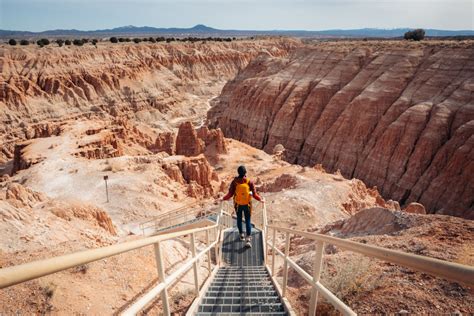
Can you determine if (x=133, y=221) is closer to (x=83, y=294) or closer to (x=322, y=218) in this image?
(x=322, y=218)

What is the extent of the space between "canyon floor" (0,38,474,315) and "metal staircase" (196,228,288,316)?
47 cm

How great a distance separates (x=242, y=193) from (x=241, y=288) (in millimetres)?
2625

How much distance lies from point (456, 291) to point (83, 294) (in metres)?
5.68

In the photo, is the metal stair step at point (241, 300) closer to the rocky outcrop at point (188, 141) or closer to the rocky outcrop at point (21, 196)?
the rocky outcrop at point (21, 196)

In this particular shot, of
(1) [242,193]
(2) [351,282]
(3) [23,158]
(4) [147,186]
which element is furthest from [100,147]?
(2) [351,282]

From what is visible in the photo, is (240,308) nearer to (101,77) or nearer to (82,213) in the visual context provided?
(82,213)

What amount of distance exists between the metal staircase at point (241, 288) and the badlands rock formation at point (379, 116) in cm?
2105

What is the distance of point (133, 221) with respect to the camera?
19.7 metres

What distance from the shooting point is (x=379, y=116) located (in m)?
35.0

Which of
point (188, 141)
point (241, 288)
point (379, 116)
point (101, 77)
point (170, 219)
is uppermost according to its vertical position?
point (101, 77)

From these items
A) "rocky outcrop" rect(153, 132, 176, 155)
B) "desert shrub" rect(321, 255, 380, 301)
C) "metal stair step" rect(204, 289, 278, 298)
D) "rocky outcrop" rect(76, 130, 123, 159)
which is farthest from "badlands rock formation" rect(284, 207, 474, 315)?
"rocky outcrop" rect(153, 132, 176, 155)

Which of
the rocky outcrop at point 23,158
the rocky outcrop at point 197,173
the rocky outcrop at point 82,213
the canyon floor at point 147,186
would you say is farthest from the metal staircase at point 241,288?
the rocky outcrop at point 23,158

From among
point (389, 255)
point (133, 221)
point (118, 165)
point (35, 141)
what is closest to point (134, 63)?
point (35, 141)

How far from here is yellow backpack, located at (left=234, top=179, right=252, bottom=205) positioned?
8.26 metres
